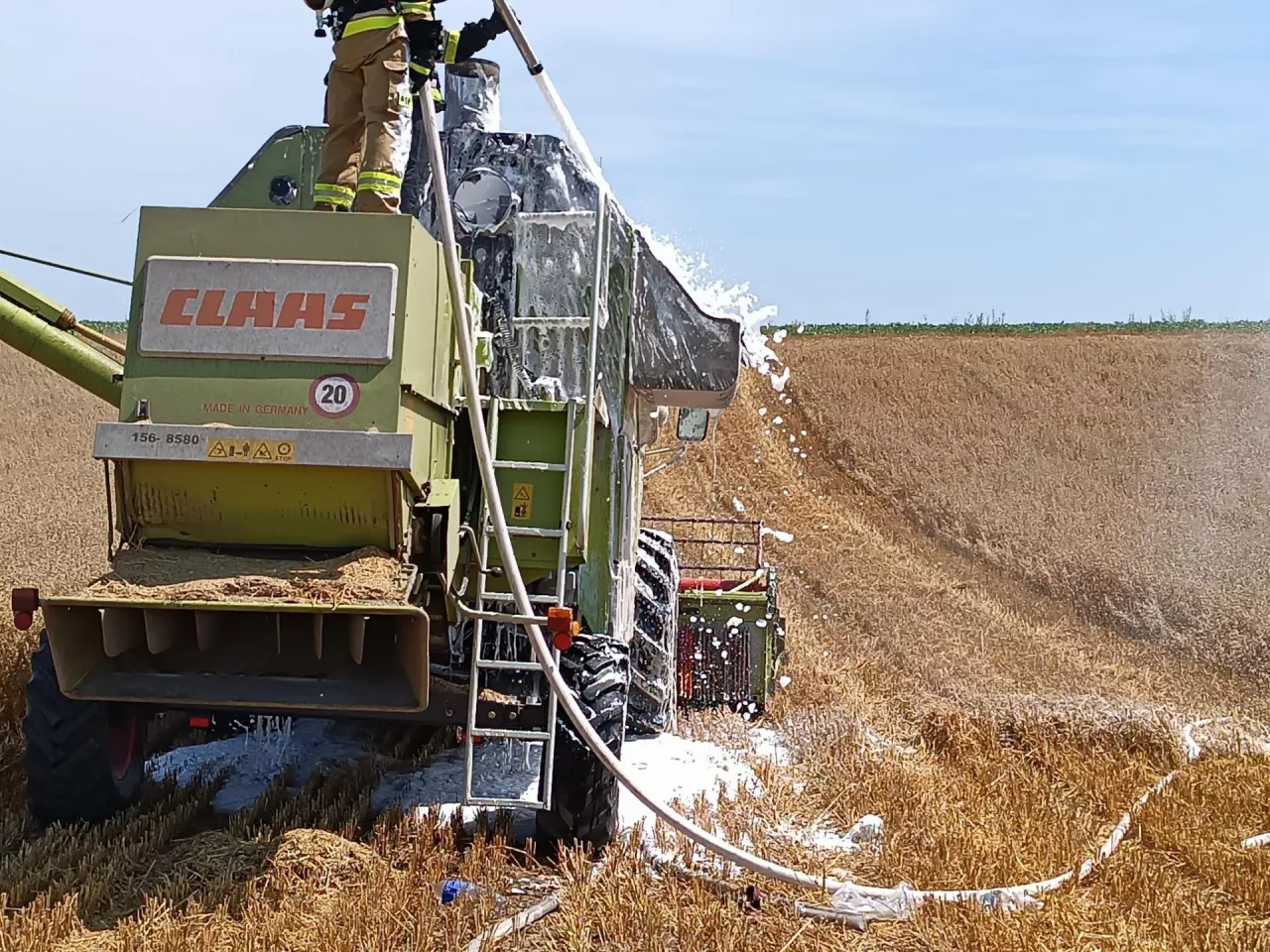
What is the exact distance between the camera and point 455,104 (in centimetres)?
743

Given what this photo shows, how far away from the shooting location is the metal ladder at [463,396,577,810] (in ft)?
17.6

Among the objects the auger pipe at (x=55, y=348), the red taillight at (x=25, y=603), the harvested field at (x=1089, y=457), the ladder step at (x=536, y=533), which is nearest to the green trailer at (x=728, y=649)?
the ladder step at (x=536, y=533)

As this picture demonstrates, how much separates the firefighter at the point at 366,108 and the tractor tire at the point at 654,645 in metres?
3.24

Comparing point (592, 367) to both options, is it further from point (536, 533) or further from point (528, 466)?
point (536, 533)

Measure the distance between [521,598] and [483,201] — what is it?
8.26 feet

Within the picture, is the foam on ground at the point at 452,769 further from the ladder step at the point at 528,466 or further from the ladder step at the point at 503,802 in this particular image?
the ladder step at the point at 528,466

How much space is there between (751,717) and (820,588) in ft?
21.7

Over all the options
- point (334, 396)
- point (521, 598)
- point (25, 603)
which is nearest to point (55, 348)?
point (25, 603)

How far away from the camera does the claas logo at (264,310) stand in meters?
5.02

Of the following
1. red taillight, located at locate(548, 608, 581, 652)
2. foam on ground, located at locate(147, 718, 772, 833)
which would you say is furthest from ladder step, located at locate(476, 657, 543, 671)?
foam on ground, located at locate(147, 718, 772, 833)

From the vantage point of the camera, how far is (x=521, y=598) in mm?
5094

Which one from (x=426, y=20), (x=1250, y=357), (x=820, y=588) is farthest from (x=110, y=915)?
(x=1250, y=357)

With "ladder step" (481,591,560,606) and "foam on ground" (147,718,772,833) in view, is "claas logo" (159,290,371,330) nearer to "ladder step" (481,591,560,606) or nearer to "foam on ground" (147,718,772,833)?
"ladder step" (481,591,560,606)

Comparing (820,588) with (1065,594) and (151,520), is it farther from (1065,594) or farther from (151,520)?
(151,520)
